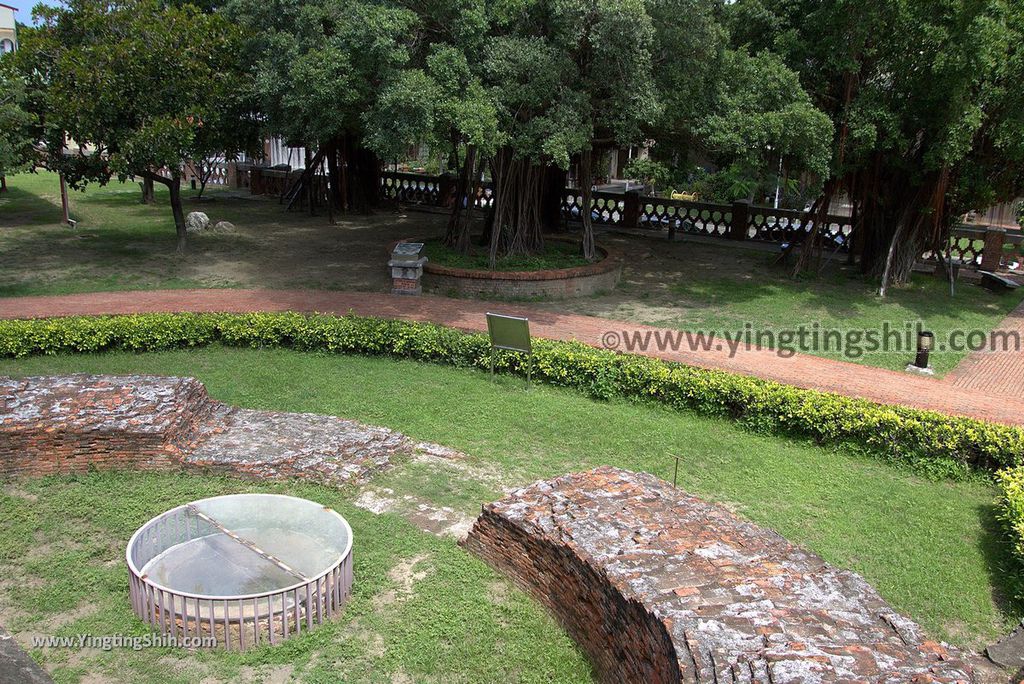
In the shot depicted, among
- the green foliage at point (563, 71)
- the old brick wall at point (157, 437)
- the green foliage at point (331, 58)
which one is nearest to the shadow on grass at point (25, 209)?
the green foliage at point (331, 58)

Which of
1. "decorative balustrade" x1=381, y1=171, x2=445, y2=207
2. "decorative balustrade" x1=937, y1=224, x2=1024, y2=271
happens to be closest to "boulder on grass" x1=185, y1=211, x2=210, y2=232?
"decorative balustrade" x1=381, y1=171, x2=445, y2=207

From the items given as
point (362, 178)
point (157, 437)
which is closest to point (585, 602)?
point (157, 437)

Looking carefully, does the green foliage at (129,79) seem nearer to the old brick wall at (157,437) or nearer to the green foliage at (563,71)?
the green foliage at (563,71)

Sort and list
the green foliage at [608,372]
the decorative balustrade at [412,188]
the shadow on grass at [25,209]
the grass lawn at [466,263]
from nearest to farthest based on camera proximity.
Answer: the green foliage at [608,372] < the grass lawn at [466,263] < the shadow on grass at [25,209] < the decorative balustrade at [412,188]

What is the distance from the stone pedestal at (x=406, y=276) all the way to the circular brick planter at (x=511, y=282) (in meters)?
0.48

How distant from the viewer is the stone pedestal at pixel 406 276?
589 inches

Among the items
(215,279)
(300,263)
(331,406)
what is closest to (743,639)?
(331,406)

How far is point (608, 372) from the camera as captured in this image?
10.5 meters

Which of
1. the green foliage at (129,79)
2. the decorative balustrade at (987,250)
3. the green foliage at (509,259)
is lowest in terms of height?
the green foliage at (509,259)

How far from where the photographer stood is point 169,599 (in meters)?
5.53

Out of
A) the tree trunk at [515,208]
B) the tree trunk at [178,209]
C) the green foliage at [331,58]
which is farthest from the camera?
the tree trunk at [178,209]

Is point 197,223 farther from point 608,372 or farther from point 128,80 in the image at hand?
point 608,372

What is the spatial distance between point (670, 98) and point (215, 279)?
908 centimetres

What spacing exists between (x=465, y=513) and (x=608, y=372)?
3558 mm
